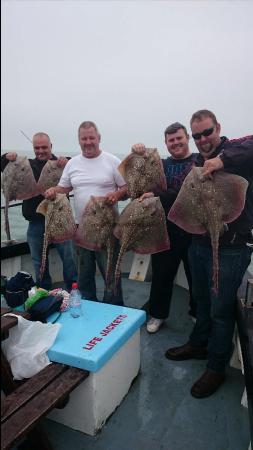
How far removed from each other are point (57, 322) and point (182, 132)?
7.02 feet

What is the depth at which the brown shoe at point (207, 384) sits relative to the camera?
9.95 feet

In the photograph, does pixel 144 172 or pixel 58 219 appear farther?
pixel 58 219

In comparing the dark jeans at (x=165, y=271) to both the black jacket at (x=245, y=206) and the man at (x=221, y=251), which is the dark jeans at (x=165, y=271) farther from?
the black jacket at (x=245, y=206)

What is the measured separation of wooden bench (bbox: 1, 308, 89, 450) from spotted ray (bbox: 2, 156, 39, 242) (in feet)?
8.28

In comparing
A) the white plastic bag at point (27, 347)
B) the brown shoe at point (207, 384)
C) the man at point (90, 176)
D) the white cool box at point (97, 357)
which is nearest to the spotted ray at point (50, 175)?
the man at point (90, 176)

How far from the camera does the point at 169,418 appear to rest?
279cm

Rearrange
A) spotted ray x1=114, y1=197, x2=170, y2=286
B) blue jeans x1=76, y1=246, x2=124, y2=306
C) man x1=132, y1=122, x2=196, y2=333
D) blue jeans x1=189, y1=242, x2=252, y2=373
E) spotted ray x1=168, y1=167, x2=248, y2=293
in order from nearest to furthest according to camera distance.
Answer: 1. spotted ray x1=168, y1=167, x2=248, y2=293
2. blue jeans x1=189, y1=242, x2=252, y2=373
3. spotted ray x1=114, y1=197, x2=170, y2=286
4. man x1=132, y1=122, x2=196, y2=333
5. blue jeans x1=76, y1=246, x2=124, y2=306

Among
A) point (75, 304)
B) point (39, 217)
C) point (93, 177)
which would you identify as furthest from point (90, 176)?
point (75, 304)

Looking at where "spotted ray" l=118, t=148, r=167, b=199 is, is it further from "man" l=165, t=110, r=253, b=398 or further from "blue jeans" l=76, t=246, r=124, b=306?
"blue jeans" l=76, t=246, r=124, b=306

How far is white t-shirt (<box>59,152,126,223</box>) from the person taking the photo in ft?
12.6

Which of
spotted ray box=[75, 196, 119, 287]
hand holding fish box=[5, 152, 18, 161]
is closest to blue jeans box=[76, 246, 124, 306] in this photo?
spotted ray box=[75, 196, 119, 287]

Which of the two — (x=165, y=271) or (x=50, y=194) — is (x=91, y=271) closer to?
(x=165, y=271)

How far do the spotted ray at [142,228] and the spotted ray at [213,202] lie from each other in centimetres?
44

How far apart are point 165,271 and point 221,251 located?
3.61ft
